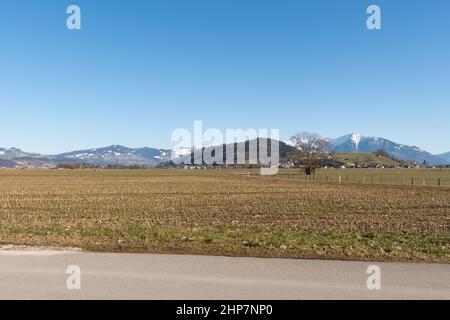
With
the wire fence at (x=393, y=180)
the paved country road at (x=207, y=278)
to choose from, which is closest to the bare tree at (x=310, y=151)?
the wire fence at (x=393, y=180)

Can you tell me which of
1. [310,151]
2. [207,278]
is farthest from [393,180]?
[207,278]

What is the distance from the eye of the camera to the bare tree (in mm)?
97875

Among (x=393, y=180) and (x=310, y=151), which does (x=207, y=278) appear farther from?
(x=310, y=151)

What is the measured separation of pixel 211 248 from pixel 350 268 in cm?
354

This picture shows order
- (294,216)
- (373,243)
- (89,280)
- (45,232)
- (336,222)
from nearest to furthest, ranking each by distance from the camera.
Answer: (89,280) → (373,243) → (45,232) → (336,222) → (294,216)

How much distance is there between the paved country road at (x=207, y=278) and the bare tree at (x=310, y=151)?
296 ft

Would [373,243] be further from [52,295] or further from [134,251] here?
[52,295]

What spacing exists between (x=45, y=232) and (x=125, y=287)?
7.57m

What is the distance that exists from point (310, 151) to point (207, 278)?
95.5 metres

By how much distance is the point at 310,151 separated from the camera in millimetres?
101188
